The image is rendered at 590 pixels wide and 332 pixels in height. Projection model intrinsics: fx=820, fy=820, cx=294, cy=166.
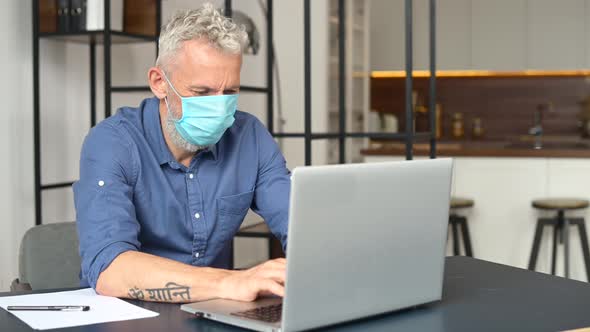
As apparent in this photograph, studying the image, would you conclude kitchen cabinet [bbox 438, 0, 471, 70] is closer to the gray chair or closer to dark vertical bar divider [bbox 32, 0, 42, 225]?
dark vertical bar divider [bbox 32, 0, 42, 225]

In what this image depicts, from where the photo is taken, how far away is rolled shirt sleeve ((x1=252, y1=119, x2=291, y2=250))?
2027 millimetres

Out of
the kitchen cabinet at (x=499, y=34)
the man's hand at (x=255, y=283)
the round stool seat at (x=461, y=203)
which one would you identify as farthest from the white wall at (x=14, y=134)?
the kitchen cabinet at (x=499, y=34)

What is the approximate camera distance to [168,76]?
6.32 feet

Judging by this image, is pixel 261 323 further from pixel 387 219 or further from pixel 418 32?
pixel 418 32

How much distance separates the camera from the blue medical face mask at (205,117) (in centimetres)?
185

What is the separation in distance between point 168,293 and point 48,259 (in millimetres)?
641

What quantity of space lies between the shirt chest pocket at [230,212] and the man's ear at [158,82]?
29 centimetres

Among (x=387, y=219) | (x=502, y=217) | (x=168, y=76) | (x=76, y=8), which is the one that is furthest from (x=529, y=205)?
(x=387, y=219)

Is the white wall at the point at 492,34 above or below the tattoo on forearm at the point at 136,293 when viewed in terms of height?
above

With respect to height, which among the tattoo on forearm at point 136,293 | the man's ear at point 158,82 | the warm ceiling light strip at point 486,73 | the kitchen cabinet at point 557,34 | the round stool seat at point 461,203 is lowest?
the round stool seat at point 461,203

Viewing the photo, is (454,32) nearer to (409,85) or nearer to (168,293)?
(409,85)

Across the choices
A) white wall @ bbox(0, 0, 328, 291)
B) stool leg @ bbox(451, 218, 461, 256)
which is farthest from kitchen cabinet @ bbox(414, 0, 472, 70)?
white wall @ bbox(0, 0, 328, 291)

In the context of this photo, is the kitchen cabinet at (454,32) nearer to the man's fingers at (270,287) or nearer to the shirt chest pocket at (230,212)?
the shirt chest pocket at (230,212)

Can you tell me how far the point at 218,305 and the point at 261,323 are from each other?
0.17m
